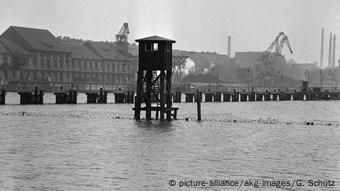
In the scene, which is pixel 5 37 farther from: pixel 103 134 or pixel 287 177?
pixel 287 177

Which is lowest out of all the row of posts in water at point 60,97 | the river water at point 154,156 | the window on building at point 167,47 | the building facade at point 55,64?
the river water at point 154,156

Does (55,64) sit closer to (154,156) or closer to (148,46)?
(148,46)

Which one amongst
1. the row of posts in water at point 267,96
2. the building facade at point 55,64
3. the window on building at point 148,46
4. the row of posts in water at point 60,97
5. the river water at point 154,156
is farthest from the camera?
the building facade at point 55,64

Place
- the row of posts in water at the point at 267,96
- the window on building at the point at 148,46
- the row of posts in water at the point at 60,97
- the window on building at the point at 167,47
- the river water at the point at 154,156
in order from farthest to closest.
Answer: the row of posts in water at the point at 267,96 → the row of posts in water at the point at 60,97 → the window on building at the point at 167,47 → the window on building at the point at 148,46 → the river water at the point at 154,156

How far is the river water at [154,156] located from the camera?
68.1 ft

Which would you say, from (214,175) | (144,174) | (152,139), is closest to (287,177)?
(214,175)

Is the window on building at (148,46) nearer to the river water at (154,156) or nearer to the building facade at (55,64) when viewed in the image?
the river water at (154,156)

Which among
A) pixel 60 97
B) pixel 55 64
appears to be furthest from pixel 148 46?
pixel 55 64

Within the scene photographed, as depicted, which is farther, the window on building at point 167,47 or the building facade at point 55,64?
the building facade at point 55,64

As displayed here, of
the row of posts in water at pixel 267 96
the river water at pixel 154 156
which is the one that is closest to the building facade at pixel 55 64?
the row of posts in water at pixel 267 96

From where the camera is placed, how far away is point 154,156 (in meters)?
26.9

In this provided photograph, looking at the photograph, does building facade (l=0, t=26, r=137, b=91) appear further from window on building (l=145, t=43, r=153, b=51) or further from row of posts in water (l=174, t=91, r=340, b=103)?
window on building (l=145, t=43, r=153, b=51)

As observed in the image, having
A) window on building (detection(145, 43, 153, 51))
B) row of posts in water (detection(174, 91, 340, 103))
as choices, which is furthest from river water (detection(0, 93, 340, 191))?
row of posts in water (detection(174, 91, 340, 103))

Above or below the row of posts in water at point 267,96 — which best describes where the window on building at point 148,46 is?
above
